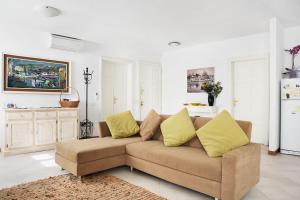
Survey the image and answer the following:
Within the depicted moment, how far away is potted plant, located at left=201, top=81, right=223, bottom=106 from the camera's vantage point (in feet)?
17.4

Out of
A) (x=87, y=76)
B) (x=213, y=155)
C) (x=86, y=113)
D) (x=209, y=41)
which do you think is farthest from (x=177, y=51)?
(x=213, y=155)

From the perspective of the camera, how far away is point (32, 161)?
11.3 ft

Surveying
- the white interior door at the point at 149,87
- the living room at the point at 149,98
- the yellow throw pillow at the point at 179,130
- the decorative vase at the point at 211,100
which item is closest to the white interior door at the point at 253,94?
the living room at the point at 149,98

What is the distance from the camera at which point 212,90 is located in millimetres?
5355

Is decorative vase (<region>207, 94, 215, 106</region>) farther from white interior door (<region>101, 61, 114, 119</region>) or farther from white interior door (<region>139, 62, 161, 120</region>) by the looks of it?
white interior door (<region>101, 61, 114, 119</region>)

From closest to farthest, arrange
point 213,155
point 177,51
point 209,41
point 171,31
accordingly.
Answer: point 213,155 → point 171,31 → point 209,41 → point 177,51

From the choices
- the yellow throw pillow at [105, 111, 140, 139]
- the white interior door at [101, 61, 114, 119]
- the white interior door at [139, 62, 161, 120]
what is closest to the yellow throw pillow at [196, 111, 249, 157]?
the yellow throw pillow at [105, 111, 140, 139]

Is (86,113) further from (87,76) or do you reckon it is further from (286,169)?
(286,169)

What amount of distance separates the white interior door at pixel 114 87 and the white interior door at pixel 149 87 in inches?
20.3

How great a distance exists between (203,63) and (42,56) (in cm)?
394

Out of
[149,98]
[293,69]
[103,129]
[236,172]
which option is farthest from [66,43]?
[293,69]

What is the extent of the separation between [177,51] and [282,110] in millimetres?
3364

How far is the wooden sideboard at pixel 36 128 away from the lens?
3.79 meters

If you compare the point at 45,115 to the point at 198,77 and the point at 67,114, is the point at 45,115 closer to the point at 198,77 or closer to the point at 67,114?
the point at 67,114
